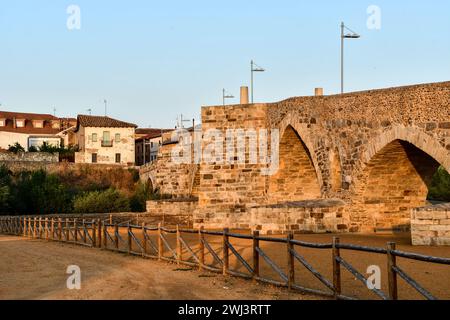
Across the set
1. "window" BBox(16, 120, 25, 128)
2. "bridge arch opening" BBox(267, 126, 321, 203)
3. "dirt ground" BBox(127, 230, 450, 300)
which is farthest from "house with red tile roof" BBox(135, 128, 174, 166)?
"dirt ground" BBox(127, 230, 450, 300)

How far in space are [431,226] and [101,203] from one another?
2413cm

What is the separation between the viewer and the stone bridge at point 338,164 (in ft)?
61.0

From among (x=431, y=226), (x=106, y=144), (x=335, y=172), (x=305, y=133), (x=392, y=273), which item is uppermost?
(x=106, y=144)

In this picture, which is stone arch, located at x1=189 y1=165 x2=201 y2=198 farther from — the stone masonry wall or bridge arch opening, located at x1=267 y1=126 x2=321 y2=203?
bridge arch opening, located at x1=267 y1=126 x2=321 y2=203

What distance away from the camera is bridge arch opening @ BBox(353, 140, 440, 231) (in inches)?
819

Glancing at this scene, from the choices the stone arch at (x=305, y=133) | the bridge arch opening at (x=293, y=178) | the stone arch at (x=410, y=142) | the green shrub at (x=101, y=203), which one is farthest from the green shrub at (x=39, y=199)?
the stone arch at (x=410, y=142)

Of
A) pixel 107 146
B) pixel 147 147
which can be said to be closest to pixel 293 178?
pixel 107 146

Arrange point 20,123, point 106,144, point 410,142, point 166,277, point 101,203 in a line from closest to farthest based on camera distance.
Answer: point 166,277 → point 410,142 → point 101,203 → point 106,144 → point 20,123

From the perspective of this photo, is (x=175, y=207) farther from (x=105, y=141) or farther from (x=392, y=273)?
(x=105, y=141)

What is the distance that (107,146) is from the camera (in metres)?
63.8

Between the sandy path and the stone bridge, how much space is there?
7.57 meters

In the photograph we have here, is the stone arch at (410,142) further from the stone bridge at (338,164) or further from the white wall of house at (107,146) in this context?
the white wall of house at (107,146)

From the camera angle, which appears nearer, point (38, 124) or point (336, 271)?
point (336, 271)

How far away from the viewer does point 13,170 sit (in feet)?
175
